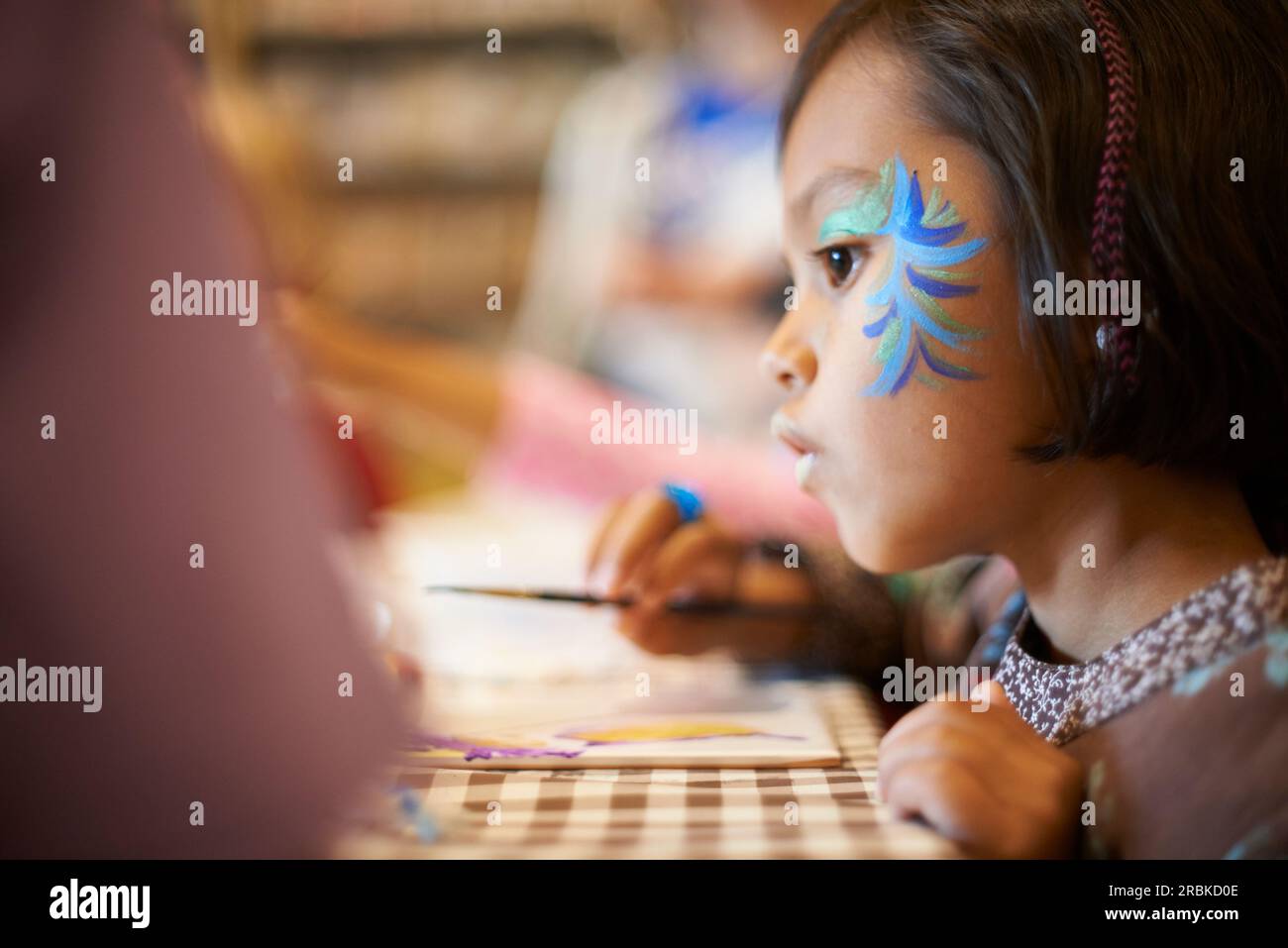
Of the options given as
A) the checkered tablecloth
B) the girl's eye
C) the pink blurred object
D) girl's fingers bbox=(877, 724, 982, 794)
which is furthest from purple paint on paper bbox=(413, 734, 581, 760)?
the pink blurred object

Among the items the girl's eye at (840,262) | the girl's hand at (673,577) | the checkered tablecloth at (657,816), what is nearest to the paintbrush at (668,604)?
the girl's hand at (673,577)

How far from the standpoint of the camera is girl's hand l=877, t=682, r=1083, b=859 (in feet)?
1.38

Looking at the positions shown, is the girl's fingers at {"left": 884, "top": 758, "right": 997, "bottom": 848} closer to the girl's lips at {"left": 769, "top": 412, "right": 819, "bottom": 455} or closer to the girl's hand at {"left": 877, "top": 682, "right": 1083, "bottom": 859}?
the girl's hand at {"left": 877, "top": 682, "right": 1083, "bottom": 859}

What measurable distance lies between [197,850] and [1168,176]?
489mm

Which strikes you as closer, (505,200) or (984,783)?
(984,783)

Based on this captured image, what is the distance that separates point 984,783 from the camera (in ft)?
1.41

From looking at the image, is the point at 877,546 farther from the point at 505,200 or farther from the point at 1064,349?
the point at 505,200

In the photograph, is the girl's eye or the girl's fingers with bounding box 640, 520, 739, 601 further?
the girl's fingers with bounding box 640, 520, 739, 601

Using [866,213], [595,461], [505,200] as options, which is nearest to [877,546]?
[866,213]

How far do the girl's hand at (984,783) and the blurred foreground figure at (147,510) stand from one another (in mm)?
222

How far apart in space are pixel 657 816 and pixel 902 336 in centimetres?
26

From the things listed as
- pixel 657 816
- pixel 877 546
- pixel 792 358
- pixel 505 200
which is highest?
pixel 505 200

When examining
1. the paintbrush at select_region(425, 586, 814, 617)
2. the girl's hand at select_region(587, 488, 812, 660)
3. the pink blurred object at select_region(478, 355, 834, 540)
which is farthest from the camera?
the pink blurred object at select_region(478, 355, 834, 540)

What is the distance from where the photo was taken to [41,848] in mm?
371
